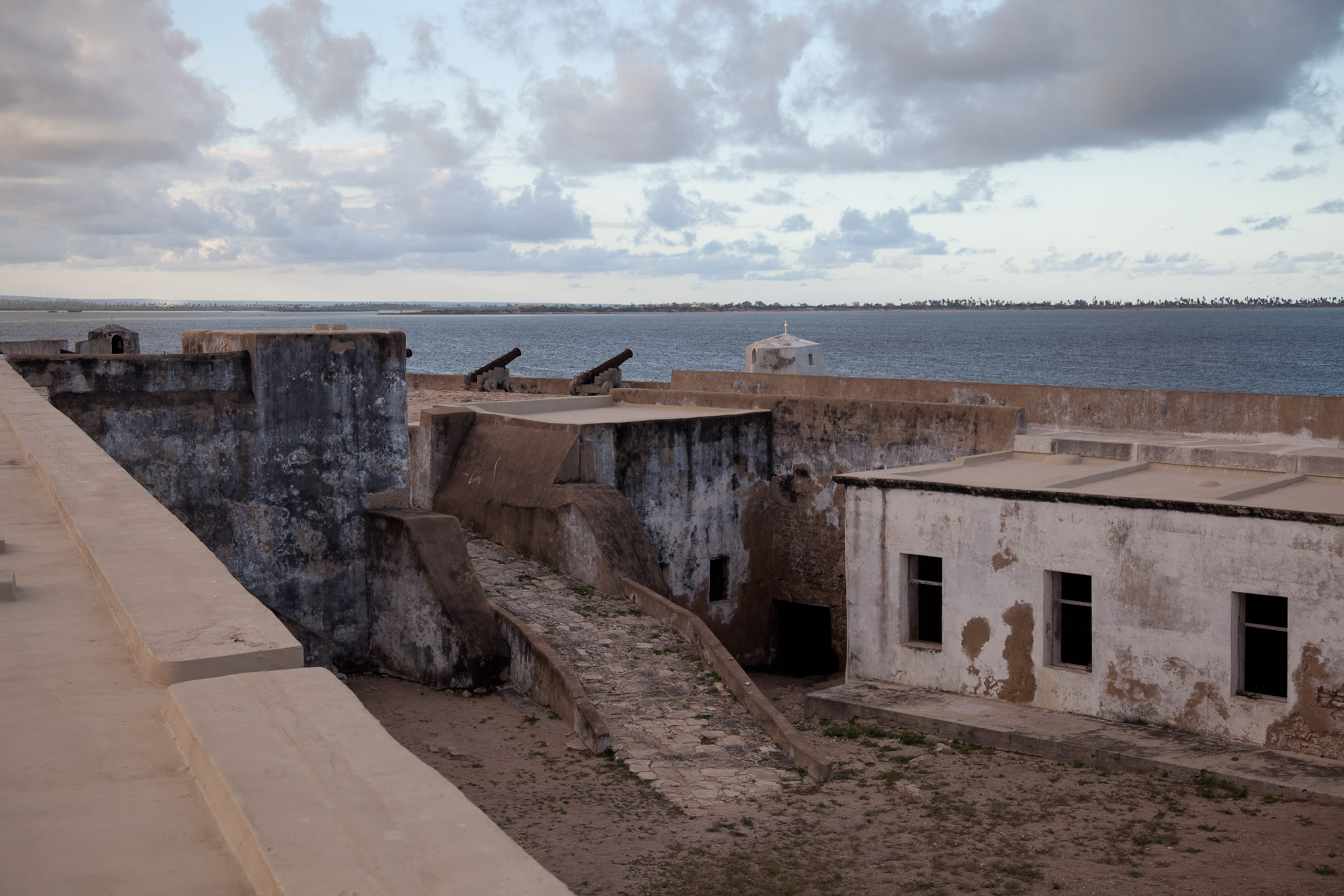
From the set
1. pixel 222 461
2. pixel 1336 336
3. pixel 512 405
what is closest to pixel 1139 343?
pixel 1336 336

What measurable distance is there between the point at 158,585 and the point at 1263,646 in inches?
482

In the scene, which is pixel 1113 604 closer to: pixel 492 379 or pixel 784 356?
pixel 784 356

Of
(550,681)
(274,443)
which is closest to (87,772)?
(550,681)

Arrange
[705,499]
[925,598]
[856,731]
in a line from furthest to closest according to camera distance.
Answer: [705,499]
[925,598]
[856,731]

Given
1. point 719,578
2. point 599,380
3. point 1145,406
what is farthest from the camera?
point 599,380

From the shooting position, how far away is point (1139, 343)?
4429 inches

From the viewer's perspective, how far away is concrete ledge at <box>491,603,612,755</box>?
1138cm

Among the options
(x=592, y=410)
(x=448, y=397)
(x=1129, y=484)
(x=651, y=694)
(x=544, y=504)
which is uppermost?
(x=448, y=397)

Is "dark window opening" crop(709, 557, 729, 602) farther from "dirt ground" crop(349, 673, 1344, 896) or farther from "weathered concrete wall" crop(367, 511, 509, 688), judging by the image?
"dirt ground" crop(349, 673, 1344, 896)

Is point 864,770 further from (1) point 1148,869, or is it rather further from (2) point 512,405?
(2) point 512,405

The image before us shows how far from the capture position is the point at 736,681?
1252 cm

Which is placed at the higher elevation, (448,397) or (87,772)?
(448,397)

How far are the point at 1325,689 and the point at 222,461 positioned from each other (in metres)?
11.6

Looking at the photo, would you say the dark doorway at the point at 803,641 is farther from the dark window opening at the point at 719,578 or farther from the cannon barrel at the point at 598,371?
the cannon barrel at the point at 598,371
